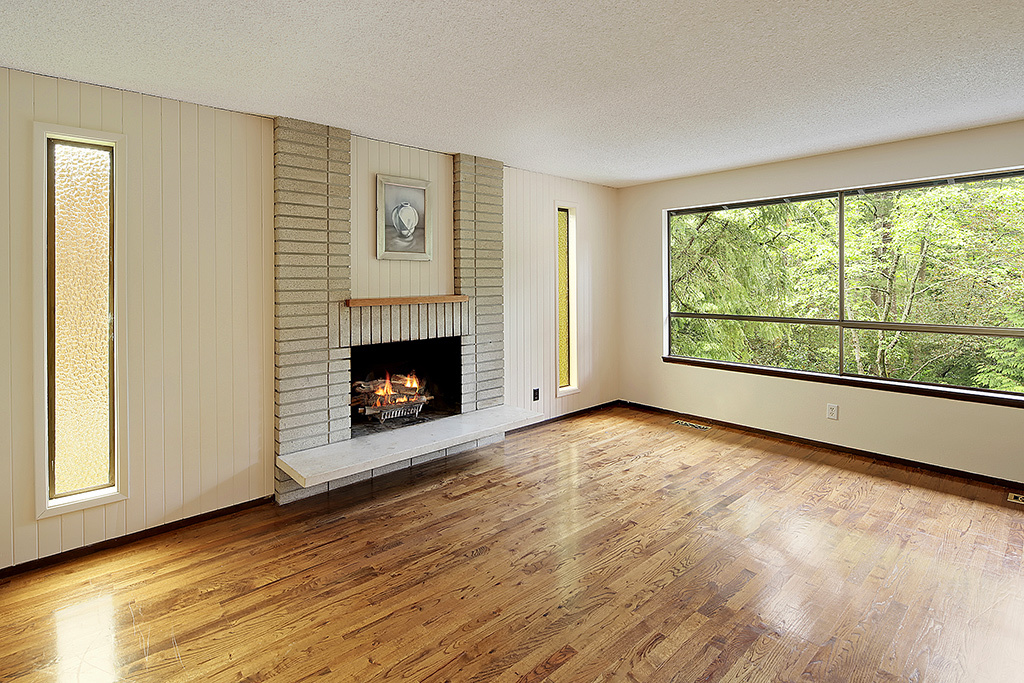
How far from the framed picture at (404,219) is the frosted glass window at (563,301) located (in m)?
1.64

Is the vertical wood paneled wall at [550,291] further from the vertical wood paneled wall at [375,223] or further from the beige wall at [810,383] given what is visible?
the vertical wood paneled wall at [375,223]

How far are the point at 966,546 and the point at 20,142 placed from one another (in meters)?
5.03

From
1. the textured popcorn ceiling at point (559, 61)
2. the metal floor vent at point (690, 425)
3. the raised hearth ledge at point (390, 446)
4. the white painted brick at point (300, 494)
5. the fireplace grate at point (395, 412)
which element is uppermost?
the textured popcorn ceiling at point (559, 61)

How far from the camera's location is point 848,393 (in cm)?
437

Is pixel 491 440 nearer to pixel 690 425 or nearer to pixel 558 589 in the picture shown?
pixel 690 425

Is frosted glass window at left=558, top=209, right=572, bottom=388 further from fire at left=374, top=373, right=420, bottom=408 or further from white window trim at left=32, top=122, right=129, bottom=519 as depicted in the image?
white window trim at left=32, top=122, right=129, bottom=519

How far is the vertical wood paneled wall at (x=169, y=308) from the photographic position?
254cm

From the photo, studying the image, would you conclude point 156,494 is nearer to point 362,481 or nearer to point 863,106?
point 362,481

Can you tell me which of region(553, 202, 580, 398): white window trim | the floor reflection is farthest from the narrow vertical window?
the floor reflection

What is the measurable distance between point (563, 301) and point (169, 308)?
3.47 m

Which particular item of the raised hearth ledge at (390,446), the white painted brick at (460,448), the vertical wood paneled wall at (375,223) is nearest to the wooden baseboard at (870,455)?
the raised hearth ledge at (390,446)

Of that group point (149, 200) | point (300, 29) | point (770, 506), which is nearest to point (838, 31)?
point (300, 29)

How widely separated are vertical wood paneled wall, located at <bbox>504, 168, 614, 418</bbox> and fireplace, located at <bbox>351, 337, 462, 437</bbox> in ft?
1.99

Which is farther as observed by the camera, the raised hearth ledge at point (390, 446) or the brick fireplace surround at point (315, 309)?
the brick fireplace surround at point (315, 309)
